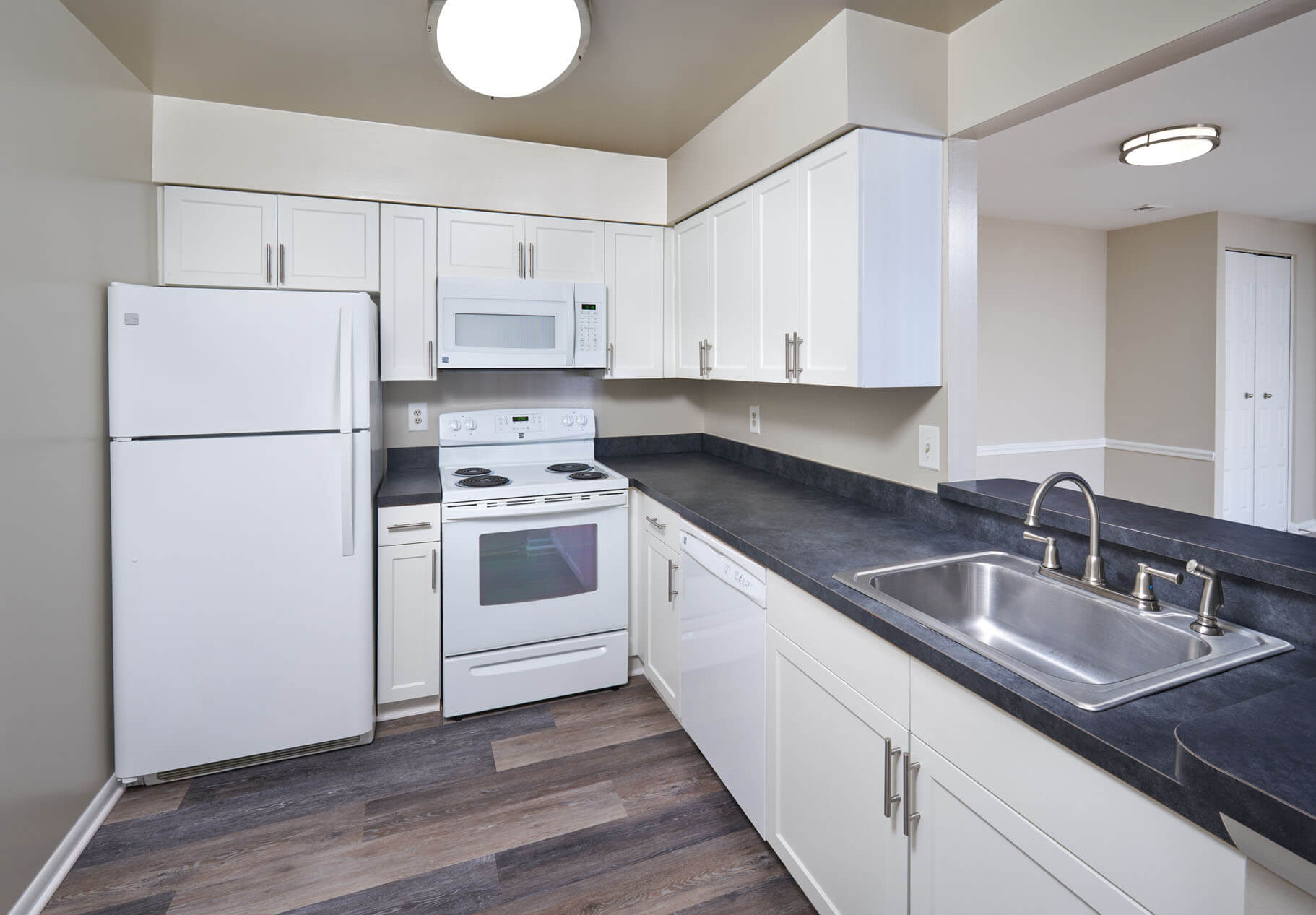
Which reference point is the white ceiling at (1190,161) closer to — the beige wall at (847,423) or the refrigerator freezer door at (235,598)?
the beige wall at (847,423)

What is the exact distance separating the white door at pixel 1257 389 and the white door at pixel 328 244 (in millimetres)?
5524

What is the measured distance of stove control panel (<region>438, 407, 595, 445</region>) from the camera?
306 centimetres

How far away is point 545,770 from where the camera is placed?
7.40 feet

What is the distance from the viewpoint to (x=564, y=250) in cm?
303

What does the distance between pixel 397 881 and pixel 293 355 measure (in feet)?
5.36

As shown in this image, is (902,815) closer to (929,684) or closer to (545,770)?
(929,684)

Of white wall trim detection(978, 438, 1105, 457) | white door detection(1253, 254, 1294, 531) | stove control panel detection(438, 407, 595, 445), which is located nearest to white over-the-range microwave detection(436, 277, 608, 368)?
stove control panel detection(438, 407, 595, 445)

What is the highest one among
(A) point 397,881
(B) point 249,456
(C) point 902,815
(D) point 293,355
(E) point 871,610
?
(D) point 293,355

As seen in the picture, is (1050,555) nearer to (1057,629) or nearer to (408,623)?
(1057,629)

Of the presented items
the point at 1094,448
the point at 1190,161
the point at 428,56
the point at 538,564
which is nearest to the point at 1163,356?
the point at 1094,448

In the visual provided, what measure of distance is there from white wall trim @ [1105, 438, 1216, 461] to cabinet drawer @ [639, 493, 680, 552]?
4408mm

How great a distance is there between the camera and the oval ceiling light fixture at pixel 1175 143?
296 cm

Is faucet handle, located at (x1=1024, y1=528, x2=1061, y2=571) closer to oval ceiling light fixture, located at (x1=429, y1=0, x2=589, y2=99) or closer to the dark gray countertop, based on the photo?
the dark gray countertop

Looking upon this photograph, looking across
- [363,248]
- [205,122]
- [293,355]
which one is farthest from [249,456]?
[205,122]
